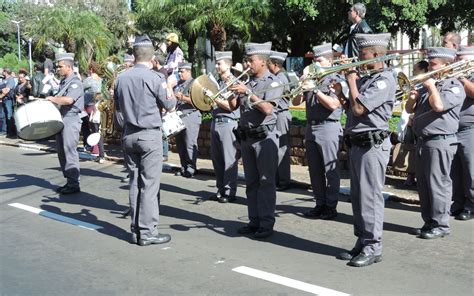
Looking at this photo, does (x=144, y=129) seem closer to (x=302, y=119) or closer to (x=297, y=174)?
(x=297, y=174)

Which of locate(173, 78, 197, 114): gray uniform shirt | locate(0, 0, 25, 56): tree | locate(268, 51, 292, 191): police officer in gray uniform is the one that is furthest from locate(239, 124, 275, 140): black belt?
locate(0, 0, 25, 56): tree

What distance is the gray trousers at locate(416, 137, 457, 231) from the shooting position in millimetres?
6527

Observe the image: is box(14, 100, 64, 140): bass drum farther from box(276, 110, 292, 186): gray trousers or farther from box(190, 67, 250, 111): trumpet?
box(276, 110, 292, 186): gray trousers

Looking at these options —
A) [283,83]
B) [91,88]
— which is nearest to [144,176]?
[283,83]

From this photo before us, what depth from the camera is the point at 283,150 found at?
30.1ft

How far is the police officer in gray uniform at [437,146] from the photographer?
6.46m

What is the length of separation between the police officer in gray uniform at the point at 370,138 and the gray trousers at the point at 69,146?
4.92 metres

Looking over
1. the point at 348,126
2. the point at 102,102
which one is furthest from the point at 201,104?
the point at 102,102

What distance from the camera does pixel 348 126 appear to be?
573cm

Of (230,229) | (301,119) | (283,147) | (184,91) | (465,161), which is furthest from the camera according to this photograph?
(301,119)

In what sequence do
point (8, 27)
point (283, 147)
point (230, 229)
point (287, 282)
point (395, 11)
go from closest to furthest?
point (287, 282) → point (230, 229) → point (283, 147) → point (395, 11) → point (8, 27)

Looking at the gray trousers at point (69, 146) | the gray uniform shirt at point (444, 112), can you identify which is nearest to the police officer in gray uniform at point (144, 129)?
the gray uniform shirt at point (444, 112)

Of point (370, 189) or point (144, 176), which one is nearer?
point (370, 189)

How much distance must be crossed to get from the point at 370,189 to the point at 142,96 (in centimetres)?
247
